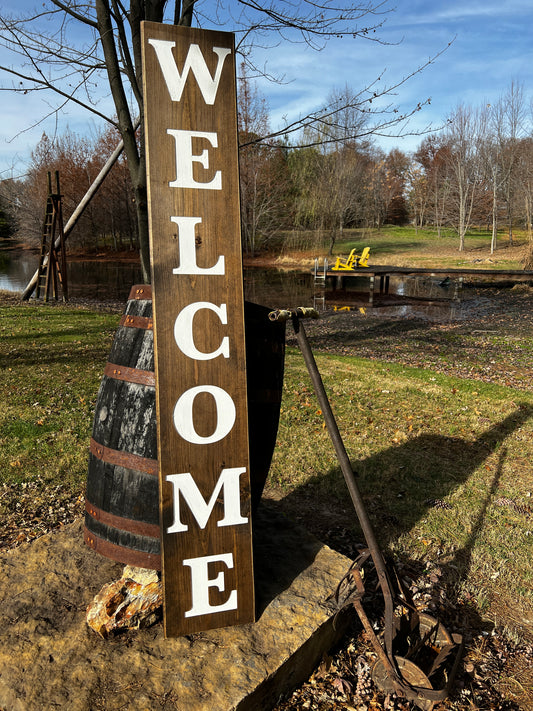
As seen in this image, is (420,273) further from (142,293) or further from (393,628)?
(393,628)

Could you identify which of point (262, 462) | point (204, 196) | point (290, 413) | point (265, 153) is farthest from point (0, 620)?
point (265, 153)

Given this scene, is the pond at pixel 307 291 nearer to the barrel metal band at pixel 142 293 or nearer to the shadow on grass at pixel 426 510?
the shadow on grass at pixel 426 510

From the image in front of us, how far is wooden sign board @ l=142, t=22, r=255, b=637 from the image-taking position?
83.7 inches

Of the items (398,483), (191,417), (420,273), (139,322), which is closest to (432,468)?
(398,483)

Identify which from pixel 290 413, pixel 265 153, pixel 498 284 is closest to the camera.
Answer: pixel 290 413

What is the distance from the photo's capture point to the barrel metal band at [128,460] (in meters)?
2.37

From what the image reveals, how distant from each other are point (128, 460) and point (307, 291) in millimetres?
22499

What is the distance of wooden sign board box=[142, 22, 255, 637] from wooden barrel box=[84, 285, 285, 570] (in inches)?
9.0

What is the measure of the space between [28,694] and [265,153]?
44.3m

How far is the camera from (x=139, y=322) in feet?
8.02

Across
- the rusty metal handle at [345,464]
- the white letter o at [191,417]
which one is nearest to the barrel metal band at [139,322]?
the white letter o at [191,417]

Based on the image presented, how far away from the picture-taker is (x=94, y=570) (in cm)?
274

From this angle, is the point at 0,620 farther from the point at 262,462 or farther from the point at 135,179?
the point at 135,179

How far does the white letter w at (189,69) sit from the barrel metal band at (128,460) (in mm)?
1615
